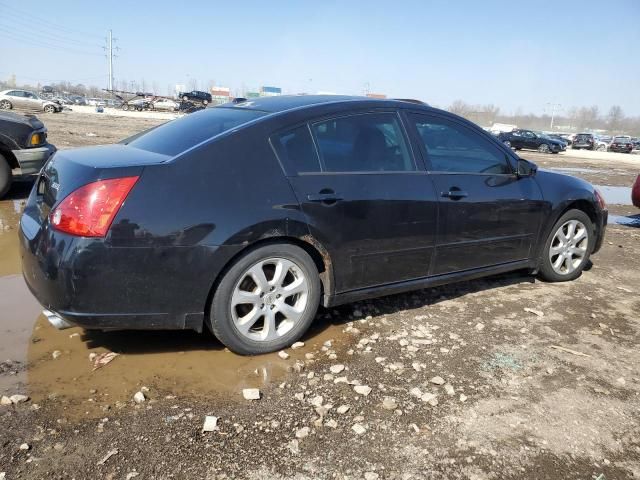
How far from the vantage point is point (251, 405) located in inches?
109

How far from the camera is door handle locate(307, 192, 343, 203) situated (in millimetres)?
3279

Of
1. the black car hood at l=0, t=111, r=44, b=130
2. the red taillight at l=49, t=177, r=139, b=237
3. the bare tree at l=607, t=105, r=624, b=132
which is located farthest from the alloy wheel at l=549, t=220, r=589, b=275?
the bare tree at l=607, t=105, r=624, b=132

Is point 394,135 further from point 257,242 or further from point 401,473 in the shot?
point 401,473

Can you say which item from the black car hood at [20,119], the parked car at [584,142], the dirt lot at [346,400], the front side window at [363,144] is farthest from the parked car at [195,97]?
the front side window at [363,144]

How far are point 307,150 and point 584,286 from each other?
11.3 ft

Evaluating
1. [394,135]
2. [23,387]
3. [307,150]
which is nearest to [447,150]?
[394,135]

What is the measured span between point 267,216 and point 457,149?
1.92 m

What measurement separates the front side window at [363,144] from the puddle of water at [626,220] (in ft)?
21.5

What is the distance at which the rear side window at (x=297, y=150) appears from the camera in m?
3.28

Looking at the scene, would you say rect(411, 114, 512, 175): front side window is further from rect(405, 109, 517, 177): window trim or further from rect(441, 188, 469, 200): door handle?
rect(441, 188, 469, 200): door handle

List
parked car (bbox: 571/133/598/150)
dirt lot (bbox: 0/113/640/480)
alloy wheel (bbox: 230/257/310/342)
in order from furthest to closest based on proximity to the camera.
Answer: parked car (bbox: 571/133/598/150), alloy wheel (bbox: 230/257/310/342), dirt lot (bbox: 0/113/640/480)

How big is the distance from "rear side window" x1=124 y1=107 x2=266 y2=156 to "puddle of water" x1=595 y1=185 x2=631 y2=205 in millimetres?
10557

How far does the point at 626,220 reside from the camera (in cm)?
915

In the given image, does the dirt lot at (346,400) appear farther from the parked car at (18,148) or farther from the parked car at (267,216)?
the parked car at (18,148)
